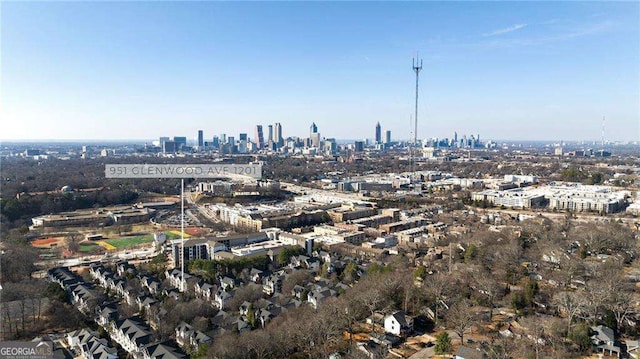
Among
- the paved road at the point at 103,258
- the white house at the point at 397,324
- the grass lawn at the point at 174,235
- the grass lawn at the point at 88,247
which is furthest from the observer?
the grass lawn at the point at 174,235

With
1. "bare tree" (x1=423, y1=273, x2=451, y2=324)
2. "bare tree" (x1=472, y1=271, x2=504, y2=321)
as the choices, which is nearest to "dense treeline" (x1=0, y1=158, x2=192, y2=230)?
"bare tree" (x1=423, y1=273, x2=451, y2=324)

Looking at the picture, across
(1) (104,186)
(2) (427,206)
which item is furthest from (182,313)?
(1) (104,186)

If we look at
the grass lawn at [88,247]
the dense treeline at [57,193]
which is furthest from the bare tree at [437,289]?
the dense treeline at [57,193]

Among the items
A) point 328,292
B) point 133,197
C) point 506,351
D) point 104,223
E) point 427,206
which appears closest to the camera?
point 506,351

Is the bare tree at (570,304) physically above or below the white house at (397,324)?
above

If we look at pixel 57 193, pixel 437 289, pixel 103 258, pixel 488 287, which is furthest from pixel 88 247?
pixel 488 287

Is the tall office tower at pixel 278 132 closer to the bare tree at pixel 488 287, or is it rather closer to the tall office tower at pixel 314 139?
the tall office tower at pixel 314 139

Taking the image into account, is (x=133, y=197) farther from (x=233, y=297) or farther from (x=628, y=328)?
(x=628, y=328)

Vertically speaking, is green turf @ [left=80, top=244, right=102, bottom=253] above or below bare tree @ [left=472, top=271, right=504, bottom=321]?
below

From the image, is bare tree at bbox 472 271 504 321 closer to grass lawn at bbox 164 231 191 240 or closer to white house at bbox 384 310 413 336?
white house at bbox 384 310 413 336
